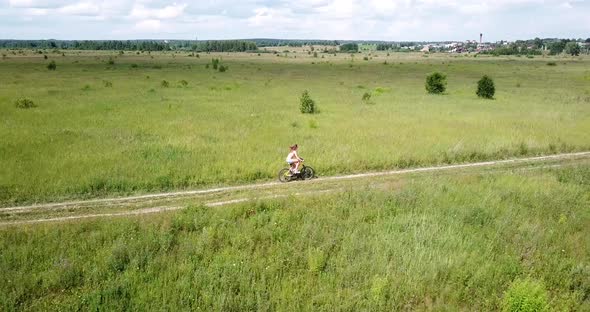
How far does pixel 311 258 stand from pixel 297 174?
7.11 m

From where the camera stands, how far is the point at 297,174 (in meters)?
18.2

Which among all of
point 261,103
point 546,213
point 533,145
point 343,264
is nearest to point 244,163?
point 343,264

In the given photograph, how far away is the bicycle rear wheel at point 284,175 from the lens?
1812 cm

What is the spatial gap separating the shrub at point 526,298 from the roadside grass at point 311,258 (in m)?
0.05

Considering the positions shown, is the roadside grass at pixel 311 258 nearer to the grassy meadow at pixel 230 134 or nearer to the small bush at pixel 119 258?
the small bush at pixel 119 258

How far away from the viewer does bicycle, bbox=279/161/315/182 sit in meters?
18.2

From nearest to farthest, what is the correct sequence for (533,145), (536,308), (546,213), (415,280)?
(536,308), (415,280), (546,213), (533,145)

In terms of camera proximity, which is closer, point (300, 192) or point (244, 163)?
point (300, 192)

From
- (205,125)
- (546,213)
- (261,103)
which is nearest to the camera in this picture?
(546,213)

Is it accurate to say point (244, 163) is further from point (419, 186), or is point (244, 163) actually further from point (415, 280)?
point (415, 280)

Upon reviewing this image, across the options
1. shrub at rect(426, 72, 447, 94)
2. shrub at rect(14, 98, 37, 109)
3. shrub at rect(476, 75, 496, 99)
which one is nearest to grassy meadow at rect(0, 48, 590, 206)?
shrub at rect(14, 98, 37, 109)

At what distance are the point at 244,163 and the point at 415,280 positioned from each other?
422 inches

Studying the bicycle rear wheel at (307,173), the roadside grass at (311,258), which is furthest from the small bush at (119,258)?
the bicycle rear wheel at (307,173)

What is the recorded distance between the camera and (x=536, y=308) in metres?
9.52
